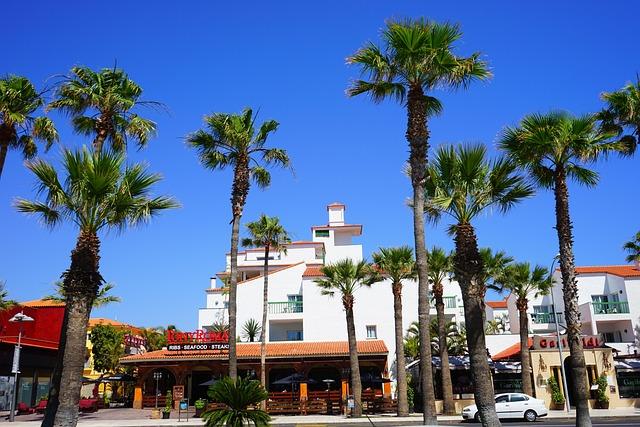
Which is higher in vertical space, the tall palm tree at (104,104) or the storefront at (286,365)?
the tall palm tree at (104,104)

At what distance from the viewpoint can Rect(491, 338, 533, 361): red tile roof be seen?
132ft

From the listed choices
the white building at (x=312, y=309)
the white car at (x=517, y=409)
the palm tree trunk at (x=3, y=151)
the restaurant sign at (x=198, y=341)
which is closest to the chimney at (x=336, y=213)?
the white building at (x=312, y=309)

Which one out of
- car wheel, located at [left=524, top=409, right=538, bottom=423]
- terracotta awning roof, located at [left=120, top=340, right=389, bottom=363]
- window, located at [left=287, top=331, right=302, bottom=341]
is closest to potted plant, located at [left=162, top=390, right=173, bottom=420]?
terracotta awning roof, located at [left=120, top=340, right=389, bottom=363]

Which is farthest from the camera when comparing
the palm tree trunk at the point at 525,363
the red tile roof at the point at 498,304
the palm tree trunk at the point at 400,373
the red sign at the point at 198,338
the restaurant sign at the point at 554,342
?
the red tile roof at the point at 498,304

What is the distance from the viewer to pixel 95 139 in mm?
20906

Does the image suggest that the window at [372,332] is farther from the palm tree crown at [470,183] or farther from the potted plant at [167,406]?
the palm tree crown at [470,183]

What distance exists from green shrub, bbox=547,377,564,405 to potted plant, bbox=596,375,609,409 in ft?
7.28

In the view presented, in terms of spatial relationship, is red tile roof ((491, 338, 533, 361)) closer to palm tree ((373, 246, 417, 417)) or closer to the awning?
the awning

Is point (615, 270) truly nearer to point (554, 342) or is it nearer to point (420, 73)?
point (554, 342)

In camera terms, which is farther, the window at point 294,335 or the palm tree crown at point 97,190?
the window at point 294,335

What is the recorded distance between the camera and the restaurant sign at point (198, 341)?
41.6m

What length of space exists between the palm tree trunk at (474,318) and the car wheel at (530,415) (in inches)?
678

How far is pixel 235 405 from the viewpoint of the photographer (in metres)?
12.3

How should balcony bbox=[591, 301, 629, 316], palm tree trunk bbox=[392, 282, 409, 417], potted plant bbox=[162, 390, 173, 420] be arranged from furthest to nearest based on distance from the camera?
balcony bbox=[591, 301, 629, 316] < potted plant bbox=[162, 390, 173, 420] < palm tree trunk bbox=[392, 282, 409, 417]
